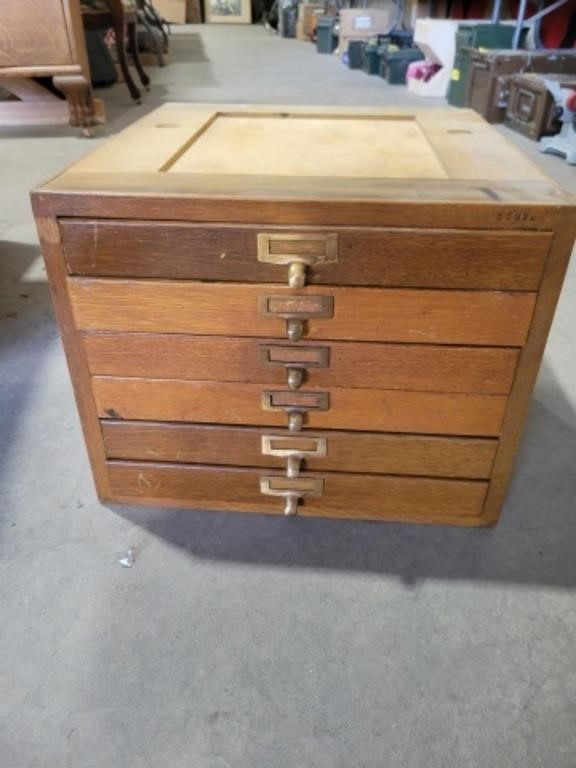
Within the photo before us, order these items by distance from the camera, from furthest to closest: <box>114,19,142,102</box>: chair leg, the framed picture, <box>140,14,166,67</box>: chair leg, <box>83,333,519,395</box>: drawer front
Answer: the framed picture < <box>140,14,166,67</box>: chair leg < <box>114,19,142,102</box>: chair leg < <box>83,333,519,395</box>: drawer front

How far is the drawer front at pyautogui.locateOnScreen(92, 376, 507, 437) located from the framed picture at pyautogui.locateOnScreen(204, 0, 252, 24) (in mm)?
10847

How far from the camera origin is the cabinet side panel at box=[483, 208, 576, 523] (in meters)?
0.75

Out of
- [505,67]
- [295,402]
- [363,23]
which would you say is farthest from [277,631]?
[363,23]

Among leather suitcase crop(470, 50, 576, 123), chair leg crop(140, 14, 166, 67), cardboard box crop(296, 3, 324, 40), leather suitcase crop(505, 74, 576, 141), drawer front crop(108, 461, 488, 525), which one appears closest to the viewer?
drawer front crop(108, 461, 488, 525)

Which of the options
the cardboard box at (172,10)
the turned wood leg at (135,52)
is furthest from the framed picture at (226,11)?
the turned wood leg at (135,52)

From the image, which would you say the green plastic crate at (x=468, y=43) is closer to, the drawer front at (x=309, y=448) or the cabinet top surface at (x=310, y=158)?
the cabinet top surface at (x=310, y=158)

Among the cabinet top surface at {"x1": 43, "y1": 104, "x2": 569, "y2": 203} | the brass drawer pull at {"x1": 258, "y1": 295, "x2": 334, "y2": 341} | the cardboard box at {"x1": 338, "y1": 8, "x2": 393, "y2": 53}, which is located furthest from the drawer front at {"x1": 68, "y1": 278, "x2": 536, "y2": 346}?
the cardboard box at {"x1": 338, "y1": 8, "x2": 393, "y2": 53}

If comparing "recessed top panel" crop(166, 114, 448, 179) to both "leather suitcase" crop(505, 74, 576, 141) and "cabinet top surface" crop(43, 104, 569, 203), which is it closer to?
"cabinet top surface" crop(43, 104, 569, 203)

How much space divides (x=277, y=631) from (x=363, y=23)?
19.9 feet

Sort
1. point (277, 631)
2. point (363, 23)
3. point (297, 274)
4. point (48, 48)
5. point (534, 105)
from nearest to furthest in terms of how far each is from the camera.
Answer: point (297, 274) → point (277, 631) → point (48, 48) → point (534, 105) → point (363, 23)

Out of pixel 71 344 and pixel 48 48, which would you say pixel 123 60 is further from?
pixel 71 344

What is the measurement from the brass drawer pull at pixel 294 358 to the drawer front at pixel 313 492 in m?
0.20

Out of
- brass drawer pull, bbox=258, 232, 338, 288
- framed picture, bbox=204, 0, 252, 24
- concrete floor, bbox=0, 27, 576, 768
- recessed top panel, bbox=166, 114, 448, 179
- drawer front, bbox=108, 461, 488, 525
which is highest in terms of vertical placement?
recessed top panel, bbox=166, 114, 448, 179

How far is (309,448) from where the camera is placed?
3.14 ft
